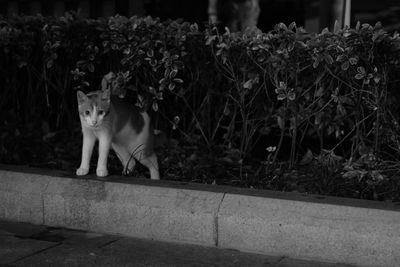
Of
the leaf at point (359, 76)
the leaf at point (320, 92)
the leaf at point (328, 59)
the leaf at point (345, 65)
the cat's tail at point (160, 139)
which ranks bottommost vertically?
the cat's tail at point (160, 139)

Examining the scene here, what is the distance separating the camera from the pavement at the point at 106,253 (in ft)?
14.4

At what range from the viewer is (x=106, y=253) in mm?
4590

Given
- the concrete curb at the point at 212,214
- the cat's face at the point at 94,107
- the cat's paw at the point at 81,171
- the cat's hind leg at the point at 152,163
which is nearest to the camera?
the concrete curb at the point at 212,214

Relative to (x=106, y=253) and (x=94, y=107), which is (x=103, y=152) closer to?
(x=94, y=107)

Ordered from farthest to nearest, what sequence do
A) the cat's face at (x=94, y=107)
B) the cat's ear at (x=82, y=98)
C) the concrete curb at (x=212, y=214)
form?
the cat's ear at (x=82, y=98)
the cat's face at (x=94, y=107)
the concrete curb at (x=212, y=214)

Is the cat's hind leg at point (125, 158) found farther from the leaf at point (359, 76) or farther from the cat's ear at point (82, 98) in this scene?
the leaf at point (359, 76)

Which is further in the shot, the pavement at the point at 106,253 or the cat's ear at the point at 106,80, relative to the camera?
the cat's ear at the point at 106,80

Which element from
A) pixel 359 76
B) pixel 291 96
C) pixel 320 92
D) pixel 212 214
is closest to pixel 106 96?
pixel 212 214

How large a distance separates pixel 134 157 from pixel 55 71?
5.06 feet

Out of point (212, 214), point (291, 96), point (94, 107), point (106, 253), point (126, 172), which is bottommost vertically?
point (106, 253)

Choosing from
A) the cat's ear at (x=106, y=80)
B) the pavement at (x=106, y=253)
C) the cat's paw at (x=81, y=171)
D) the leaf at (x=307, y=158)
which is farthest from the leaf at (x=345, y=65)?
the cat's paw at (x=81, y=171)

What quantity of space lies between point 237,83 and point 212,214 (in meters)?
1.50

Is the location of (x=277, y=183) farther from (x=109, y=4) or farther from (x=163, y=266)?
(x=109, y=4)

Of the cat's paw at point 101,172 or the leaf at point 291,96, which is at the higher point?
the leaf at point 291,96
